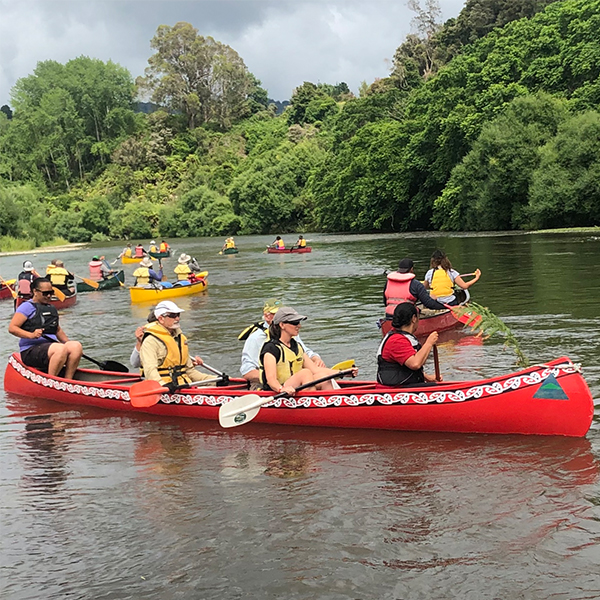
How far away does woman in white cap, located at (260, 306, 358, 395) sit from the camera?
332 inches

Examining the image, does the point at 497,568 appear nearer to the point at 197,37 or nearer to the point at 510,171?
the point at 510,171

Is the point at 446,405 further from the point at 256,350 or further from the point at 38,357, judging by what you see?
the point at 38,357

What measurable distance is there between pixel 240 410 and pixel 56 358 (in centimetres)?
388

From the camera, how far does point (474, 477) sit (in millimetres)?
6902

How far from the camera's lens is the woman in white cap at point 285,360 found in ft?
27.7

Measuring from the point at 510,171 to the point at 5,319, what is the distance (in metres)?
36.0

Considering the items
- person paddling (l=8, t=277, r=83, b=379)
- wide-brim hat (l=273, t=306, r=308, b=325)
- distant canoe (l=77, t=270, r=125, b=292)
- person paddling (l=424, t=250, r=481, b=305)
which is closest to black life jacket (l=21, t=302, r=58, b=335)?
person paddling (l=8, t=277, r=83, b=379)

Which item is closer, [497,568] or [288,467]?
[497,568]

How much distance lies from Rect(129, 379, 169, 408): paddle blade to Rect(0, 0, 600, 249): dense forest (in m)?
39.3

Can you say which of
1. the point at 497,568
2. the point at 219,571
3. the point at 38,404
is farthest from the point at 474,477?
the point at 38,404

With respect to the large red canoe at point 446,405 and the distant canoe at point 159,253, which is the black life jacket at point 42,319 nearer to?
the large red canoe at point 446,405

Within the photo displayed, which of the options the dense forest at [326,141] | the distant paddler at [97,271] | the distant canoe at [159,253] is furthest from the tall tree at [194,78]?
the distant paddler at [97,271]

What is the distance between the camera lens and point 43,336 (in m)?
11.2

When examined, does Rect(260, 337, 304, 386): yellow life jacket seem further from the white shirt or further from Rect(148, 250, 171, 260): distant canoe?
Rect(148, 250, 171, 260): distant canoe
